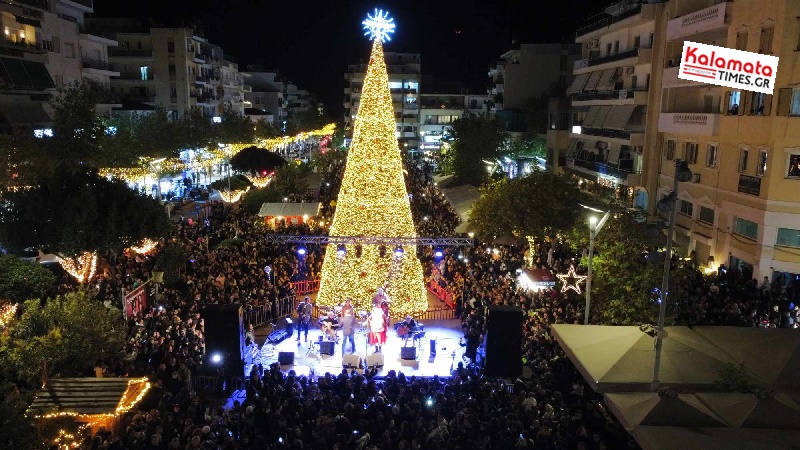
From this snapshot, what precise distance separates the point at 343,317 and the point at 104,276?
8.62m

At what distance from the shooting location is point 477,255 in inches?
925

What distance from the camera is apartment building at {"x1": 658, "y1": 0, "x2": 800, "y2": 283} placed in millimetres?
19625

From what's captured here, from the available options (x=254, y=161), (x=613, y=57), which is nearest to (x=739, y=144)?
(x=613, y=57)

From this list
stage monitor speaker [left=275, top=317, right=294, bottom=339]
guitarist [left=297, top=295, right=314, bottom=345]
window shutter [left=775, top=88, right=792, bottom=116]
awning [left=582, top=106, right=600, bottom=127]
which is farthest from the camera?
awning [left=582, top=106, right=600, bottom=127]

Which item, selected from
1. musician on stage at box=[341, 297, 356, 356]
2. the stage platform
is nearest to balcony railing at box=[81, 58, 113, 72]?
the stage platform

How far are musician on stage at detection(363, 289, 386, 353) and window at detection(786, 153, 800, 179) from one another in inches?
552

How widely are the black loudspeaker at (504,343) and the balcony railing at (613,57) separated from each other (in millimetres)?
20487

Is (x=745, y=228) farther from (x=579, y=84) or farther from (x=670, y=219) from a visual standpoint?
(x=579, y=84)

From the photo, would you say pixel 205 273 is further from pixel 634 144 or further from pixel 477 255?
pixel 634 144

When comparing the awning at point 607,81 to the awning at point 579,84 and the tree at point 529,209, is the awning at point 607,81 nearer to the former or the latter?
the awning at point 579,84

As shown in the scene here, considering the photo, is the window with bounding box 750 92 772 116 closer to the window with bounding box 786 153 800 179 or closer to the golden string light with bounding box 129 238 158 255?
the window with bounding box 786 153 800 179

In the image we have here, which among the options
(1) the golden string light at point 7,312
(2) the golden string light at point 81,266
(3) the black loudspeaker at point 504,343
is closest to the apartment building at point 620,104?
(3) the black loudspeaker at point 504,343

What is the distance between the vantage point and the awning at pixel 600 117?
111ft

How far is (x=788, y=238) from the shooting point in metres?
20.2
